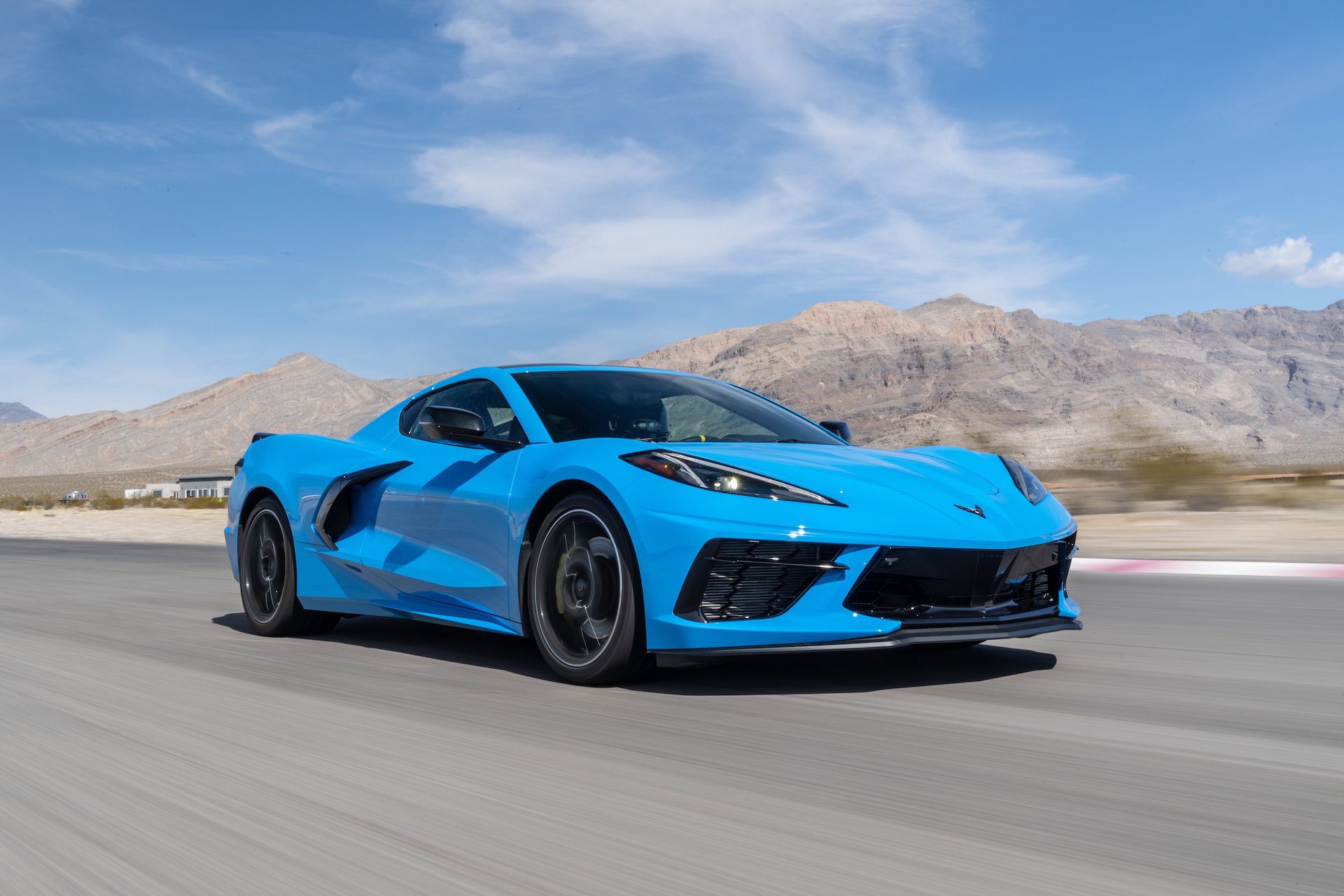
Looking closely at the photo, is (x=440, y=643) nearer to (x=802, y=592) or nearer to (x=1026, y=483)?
(x=802, y=592)

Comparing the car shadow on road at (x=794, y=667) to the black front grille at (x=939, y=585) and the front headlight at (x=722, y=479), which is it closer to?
the black front grille at (x=939, y=585)

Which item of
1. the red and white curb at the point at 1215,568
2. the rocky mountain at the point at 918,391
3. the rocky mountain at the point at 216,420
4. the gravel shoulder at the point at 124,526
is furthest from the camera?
the rocky mountain at the point at 216,420

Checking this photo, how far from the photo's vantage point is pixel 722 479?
14.3 ft

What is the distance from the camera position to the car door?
5020mm

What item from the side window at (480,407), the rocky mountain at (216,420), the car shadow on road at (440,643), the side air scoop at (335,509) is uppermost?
the rocky mountain at (216,420)

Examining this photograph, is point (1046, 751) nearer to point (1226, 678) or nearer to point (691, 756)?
point (691, 756)

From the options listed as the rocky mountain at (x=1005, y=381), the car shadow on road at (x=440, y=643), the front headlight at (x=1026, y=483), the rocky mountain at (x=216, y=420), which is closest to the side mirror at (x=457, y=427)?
the car shadow on road at (x=440, y=643)

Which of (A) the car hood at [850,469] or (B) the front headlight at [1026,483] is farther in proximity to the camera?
(B) the front headlight at [1026,483]

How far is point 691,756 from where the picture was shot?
138 inches

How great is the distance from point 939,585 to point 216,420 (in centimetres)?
15577

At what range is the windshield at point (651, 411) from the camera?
518 centimetres

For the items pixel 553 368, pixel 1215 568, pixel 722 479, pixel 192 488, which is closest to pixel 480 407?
pixel 553 368

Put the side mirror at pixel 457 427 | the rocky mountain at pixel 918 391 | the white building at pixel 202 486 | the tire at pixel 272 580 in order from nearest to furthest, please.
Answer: the side mirror at pixel 457 427 → the tire at pixel 272 580 → the white building at pixel 202 486 → the rocky mountain at pixel 918 391

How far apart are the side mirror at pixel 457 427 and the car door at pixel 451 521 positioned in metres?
0.05
